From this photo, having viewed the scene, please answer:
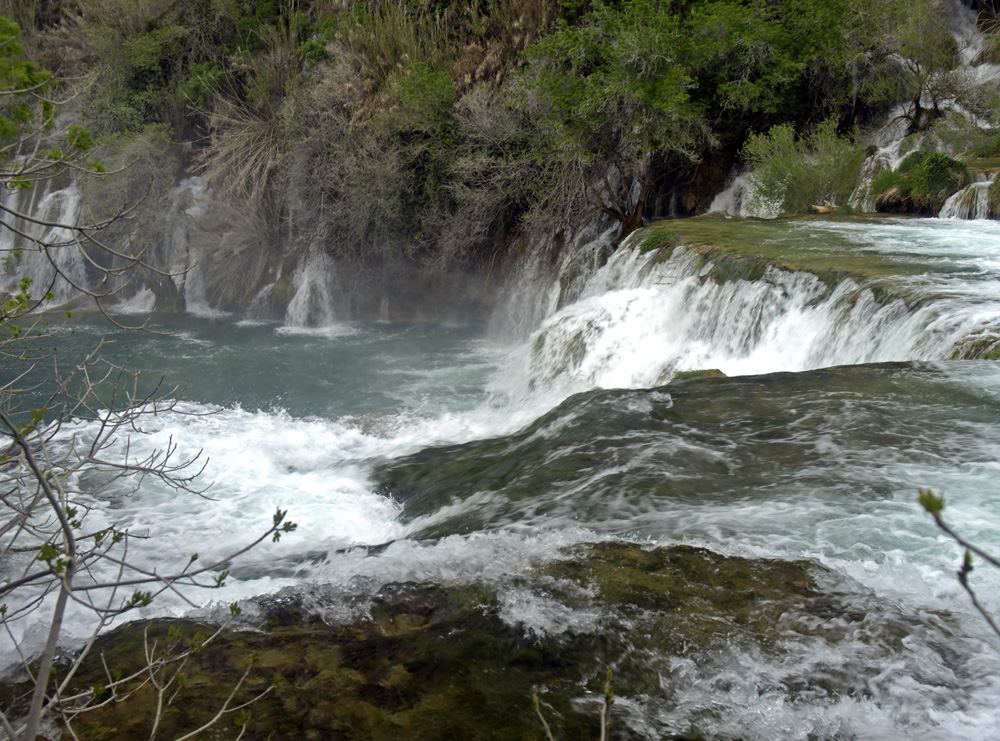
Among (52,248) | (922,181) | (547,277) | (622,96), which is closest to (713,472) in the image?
(922,181)

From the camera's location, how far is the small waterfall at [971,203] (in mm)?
9562

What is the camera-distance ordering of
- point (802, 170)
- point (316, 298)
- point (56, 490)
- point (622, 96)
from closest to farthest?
point (56, 490), point (802, 170), point (622, 96), point (316, 298)

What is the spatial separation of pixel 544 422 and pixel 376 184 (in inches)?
384

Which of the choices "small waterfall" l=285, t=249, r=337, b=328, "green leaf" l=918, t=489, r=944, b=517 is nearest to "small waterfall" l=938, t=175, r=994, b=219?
"green leaf" l=918, t=489, r=944, b=517

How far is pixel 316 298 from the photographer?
16141 mm

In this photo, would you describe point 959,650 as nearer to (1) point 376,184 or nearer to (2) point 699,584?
(2) point 699,584

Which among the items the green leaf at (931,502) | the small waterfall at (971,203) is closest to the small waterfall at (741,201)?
the small waterfall at (971,203)

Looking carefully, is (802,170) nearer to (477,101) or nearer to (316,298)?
(477,101)

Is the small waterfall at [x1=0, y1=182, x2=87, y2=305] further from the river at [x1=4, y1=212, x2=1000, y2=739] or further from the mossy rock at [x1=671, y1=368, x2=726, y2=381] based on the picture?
the mossy rock at [x1=671, y1=368, x2=726, y2=381]

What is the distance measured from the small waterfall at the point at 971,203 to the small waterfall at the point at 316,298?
36.3ft

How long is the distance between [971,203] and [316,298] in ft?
38.4

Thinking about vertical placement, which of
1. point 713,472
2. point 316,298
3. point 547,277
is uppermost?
point 547,277

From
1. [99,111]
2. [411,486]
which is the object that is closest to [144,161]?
[99,111]

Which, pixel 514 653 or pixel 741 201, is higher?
pixel 741 201
